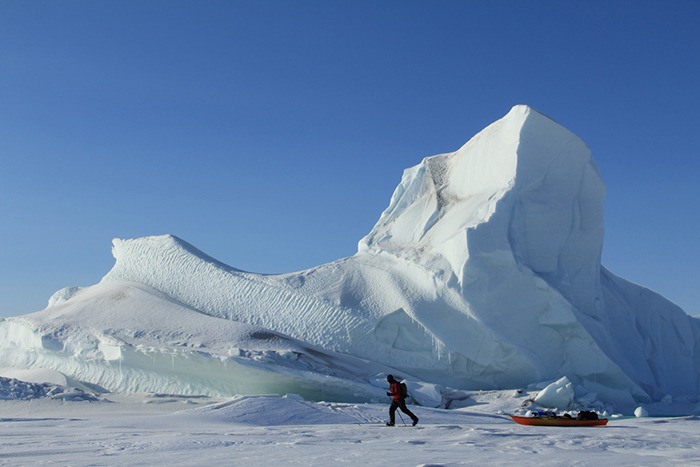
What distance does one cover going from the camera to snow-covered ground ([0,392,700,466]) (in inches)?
278

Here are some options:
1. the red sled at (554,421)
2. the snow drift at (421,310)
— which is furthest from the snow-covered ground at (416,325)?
the red sled at (554,421)

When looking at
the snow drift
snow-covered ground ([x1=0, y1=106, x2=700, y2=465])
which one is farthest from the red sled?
the snow drift

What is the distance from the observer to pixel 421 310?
1978 cm

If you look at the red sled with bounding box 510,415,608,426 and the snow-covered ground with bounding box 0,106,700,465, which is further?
the snow-covered ground with bounding box 0,106,700,465

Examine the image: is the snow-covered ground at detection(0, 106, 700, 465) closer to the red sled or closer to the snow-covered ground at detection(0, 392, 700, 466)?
the snow-covered ground at detection(0, 392, 700, 466)

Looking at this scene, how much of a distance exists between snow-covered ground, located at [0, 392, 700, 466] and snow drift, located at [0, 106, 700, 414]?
3.17 metres

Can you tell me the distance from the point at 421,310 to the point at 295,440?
11445 mm

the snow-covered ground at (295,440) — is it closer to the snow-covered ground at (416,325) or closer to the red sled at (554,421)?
the snow-covered ground at (416,325)

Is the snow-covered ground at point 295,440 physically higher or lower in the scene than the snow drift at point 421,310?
lower

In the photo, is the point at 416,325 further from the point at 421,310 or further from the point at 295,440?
the point at 295,440

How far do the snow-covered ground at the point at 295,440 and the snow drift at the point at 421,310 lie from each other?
10.4 ft

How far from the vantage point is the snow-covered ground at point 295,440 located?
23.1ft

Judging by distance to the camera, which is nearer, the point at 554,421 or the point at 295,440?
the point at 295,440

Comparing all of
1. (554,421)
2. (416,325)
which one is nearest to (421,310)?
(416,325)
